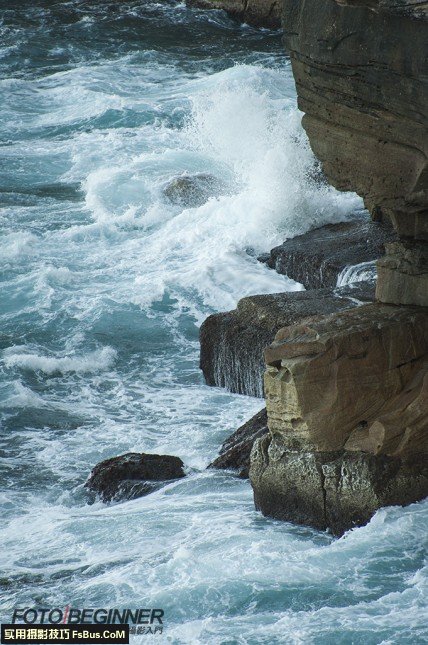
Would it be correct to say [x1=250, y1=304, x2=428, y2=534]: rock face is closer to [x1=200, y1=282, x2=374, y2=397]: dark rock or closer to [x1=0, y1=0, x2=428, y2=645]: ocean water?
[x1=0, y1=0, x2=428, y2=645]: ocean water

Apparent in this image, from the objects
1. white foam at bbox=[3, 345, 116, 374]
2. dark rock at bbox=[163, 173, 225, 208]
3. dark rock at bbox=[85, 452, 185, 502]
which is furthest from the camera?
dark rock at bbox=[163, 173, 225, 208]

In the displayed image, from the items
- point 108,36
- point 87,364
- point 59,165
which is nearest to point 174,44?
point 108,36

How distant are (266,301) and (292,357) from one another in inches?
107

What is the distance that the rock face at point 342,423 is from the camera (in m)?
7.90

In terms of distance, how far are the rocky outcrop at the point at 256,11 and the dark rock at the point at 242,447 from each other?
2045 cm

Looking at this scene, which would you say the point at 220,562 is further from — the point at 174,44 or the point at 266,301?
the point at 174,44

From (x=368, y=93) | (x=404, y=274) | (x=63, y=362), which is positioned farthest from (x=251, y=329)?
(x=368, y=93)

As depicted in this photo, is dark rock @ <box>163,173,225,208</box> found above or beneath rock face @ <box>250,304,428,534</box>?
beneath

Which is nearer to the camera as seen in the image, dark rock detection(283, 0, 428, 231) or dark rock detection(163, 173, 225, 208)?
dark rock detection(283, 0, 428, 231)

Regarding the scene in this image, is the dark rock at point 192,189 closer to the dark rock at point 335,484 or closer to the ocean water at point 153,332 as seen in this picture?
the ocean water at point 153,332

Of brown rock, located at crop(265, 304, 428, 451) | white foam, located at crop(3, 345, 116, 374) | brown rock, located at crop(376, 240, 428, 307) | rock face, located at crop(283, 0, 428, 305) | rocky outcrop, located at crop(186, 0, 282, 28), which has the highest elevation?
rock face, located at crop(283, 0, 428, 305)

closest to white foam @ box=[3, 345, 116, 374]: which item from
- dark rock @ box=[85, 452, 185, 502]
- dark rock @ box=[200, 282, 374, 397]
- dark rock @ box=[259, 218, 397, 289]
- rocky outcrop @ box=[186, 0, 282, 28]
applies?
dark rock @ box=[200, 282, 374, 397]

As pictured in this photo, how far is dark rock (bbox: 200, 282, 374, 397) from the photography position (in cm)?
1015

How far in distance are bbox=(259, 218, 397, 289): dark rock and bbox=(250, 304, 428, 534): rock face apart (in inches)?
134
